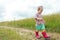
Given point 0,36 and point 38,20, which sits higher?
point 38,20


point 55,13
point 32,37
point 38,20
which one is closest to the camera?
point 38,20

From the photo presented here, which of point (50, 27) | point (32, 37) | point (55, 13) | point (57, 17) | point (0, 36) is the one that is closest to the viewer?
point (32, 37)

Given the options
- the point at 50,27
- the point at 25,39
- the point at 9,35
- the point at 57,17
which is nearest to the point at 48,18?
the point at 57,17

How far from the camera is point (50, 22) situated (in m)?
14.0

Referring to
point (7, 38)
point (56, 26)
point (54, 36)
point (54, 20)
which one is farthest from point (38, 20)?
point (54, 20)

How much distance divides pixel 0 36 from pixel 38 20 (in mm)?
2564

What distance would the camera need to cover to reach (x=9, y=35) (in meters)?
12.3

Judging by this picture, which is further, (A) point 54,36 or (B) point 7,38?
(B) point 7,38

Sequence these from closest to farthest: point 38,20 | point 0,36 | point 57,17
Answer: point 38,20 → point 0,36 → point 57,17

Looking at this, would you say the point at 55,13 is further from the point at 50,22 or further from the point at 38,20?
the point at 38,20

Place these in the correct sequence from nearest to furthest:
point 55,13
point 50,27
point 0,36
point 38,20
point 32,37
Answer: point 38,20, point 32,37, point 0,36, point 50,27, point 55,13

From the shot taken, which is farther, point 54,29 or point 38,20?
point 54,29

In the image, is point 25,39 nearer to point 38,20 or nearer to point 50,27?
point 38,20

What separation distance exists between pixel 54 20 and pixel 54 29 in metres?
1.48
